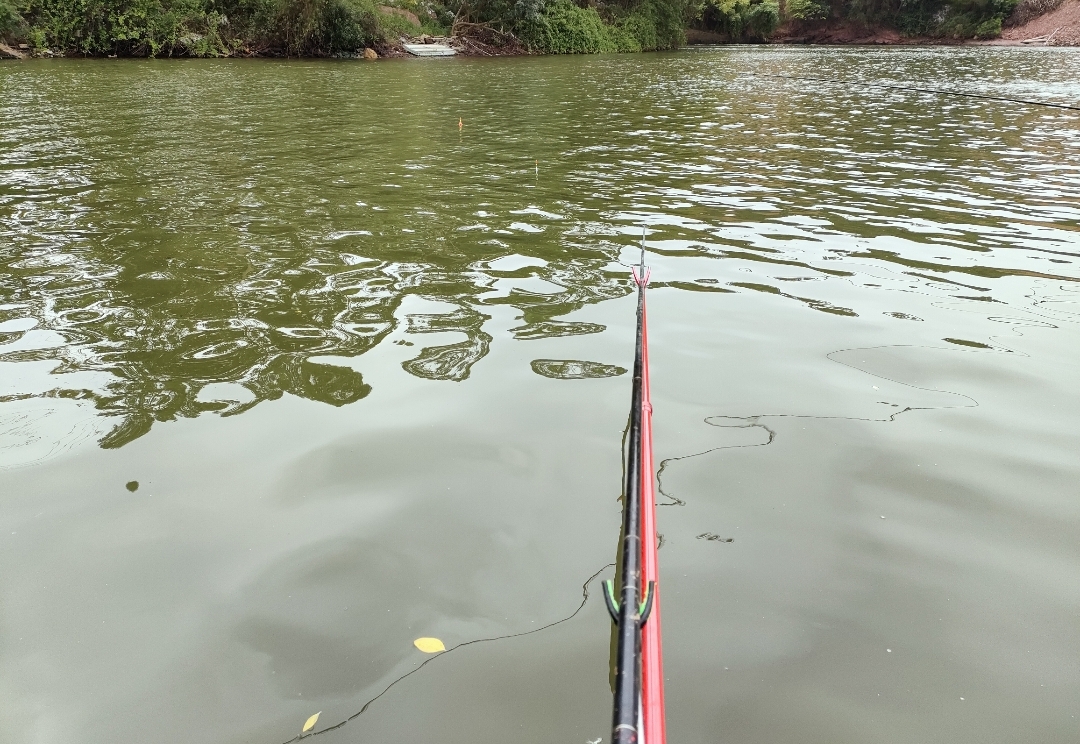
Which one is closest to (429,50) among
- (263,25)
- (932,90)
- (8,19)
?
(263,25)

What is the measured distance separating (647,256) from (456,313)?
5.72ft

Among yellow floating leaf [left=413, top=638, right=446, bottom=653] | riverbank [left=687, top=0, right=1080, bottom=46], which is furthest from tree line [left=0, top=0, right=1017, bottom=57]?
yellow floating leaf [left=413, top=638, right=446, bottom=653]

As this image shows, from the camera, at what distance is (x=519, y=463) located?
2.89 meters

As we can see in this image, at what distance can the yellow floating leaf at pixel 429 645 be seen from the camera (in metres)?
2.02

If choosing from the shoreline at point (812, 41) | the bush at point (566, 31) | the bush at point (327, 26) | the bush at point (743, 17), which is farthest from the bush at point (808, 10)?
the bush at point (327, 26)

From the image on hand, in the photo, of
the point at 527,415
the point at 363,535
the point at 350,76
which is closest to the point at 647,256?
the point at 527,415

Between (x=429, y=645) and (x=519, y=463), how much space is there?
960mm

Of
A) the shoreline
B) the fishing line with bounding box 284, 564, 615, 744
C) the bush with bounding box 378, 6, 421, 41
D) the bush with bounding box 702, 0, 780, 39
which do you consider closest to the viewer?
the fishing line with bounding box 284, 564, 615, 744

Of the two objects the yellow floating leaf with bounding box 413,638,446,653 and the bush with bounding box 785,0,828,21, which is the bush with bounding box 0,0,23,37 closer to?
the yellow floating leaf with bounding box 413,638,446,653

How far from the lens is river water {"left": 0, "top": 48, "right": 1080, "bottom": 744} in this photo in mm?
1911

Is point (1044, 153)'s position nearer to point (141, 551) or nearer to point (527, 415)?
point (527, 415)

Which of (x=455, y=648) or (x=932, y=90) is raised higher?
(x=932, y=90)

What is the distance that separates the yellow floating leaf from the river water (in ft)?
0.13

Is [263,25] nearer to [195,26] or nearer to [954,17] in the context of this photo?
[195,26]
